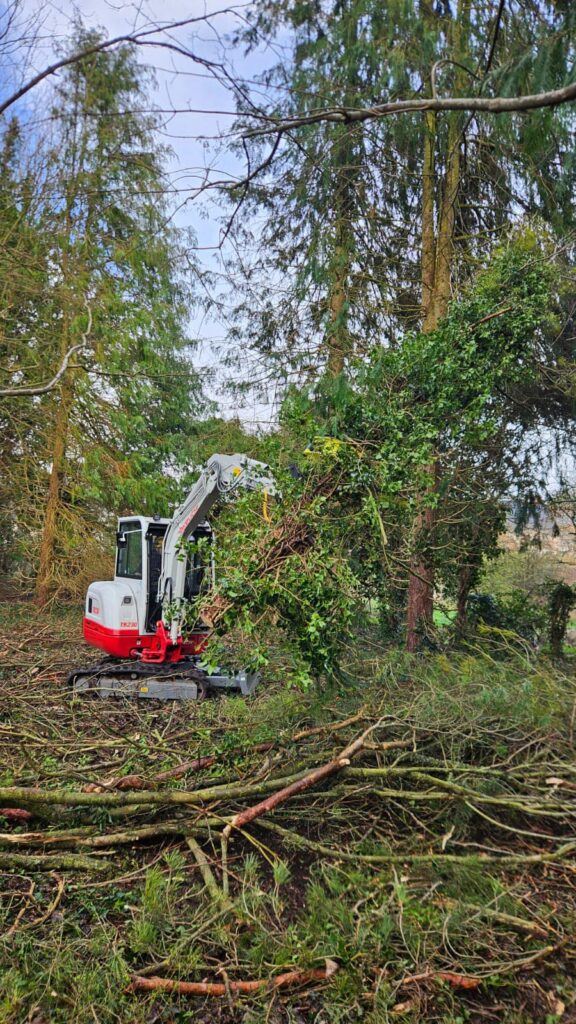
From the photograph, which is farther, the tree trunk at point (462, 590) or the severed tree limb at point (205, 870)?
the tree trunk at point (462, 590)

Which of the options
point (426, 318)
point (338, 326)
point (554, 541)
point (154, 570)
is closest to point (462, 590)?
point (554, 541)

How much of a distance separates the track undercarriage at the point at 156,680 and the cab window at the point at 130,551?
1.17 metres

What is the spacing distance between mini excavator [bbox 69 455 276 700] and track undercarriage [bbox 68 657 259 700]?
0.4 inches

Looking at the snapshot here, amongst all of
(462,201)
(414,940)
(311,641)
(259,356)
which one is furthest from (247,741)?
(462,201)

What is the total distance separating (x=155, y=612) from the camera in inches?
302

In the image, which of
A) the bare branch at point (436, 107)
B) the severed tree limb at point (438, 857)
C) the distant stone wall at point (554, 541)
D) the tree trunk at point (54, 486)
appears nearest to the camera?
the bare branch at point (436, 107)

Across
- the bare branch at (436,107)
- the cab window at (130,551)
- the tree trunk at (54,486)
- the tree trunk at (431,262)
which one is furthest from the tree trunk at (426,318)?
the tree trunk at (54,486)

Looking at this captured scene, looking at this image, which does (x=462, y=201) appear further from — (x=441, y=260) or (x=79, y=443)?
(x=79, y=443)

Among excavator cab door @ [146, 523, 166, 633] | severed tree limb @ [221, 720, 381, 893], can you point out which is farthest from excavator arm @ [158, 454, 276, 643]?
severed tree limb @ [221, 720, 381, 893]

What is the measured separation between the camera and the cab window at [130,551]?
792cm

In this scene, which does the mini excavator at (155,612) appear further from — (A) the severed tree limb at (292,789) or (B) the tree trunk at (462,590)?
(B) the tree trunk at (462,590)

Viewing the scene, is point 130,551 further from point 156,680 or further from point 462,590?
point 462,590

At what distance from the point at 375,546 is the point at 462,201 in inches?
242

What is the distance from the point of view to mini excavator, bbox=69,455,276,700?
6.90 metres
